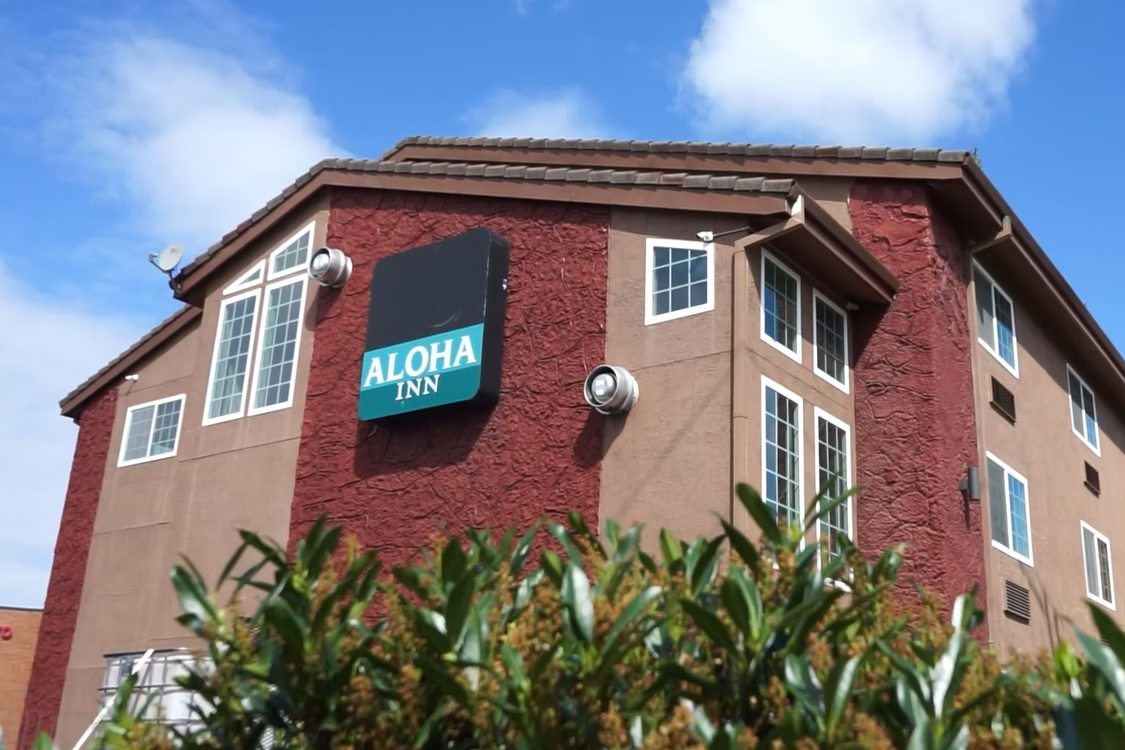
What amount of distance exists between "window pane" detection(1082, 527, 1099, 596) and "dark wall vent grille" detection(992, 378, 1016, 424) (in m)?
3.17

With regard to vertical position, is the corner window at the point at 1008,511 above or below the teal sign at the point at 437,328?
below

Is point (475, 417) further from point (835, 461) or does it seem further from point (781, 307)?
point (835, 461)

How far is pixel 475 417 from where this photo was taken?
43.4 feet

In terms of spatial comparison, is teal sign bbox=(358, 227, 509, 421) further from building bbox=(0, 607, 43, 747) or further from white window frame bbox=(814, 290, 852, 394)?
building bbox=(0, 607, 43, 747)

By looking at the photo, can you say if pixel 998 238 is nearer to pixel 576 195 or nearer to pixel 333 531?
pixel 576 195

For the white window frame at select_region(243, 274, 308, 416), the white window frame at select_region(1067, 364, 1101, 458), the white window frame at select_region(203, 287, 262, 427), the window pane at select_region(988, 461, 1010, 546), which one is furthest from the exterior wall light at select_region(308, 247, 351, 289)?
the white window frame at select_region(1067, 364, 1101, 458)

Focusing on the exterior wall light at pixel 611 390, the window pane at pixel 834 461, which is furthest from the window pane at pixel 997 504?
the exterior wall light at pixel 611 390

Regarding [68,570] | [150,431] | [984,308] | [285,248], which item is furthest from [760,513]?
[68,570]

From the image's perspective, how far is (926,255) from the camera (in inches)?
514

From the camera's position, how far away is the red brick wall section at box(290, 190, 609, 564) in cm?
1248

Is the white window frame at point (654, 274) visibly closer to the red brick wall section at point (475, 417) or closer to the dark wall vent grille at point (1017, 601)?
the red brick wall section at point (475, 417)

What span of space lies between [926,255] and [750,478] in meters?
3.97

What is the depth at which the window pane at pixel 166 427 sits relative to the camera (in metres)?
18.1

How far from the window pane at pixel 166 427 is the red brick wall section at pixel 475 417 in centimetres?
438
